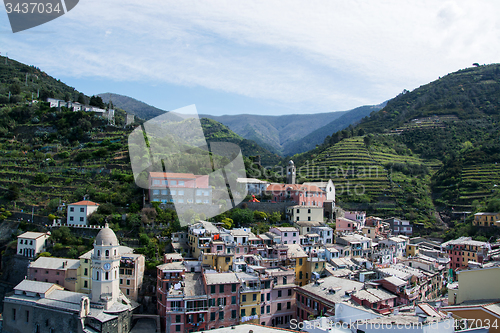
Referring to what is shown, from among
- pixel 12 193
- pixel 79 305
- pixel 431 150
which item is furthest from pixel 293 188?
pixel 431 150

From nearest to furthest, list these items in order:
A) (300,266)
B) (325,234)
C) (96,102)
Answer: (300,266) → (325,234) → (96,102)

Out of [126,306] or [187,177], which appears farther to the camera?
[187,177]

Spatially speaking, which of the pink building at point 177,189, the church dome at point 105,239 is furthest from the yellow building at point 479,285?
the pink building at point 177,189

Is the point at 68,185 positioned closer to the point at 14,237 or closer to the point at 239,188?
the point at 14,237

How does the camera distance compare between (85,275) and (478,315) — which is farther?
(85,275)

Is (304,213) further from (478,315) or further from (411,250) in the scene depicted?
(478,315)

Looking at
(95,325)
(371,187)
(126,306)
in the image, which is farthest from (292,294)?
(371,187)

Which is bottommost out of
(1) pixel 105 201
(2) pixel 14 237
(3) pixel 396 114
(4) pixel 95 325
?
(4) pixel 95 325
